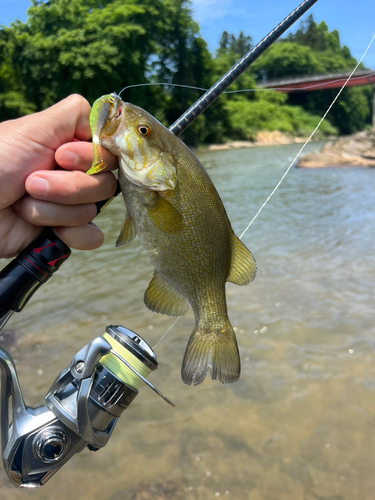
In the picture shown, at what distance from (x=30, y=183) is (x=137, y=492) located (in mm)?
2174

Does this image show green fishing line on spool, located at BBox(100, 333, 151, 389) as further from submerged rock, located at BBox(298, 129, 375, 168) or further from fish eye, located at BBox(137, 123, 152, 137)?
submerged rock, located at BBox(298, 129, 375, 168)

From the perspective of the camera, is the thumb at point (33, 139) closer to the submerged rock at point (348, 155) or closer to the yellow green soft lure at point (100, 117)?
the yellow green soft lure at point (100, 117)

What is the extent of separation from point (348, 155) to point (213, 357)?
17.9 metres

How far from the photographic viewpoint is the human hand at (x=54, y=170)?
1575 mm

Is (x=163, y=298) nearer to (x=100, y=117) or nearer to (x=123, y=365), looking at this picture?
(x=123, y=365)

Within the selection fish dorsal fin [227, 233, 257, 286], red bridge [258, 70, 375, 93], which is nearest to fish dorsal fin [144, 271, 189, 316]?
fish dorsal fin [227, 233, 257, 286]

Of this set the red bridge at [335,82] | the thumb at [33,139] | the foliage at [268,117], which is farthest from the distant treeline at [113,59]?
the thumb at [33,139]

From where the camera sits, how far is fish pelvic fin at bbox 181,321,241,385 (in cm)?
153

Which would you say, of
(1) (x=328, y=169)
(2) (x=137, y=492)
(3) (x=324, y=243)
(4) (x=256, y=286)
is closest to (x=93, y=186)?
(2) (x=137, y=492)

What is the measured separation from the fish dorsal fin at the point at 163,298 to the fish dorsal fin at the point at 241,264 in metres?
0.24

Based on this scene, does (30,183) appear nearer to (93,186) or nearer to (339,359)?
(93,186)

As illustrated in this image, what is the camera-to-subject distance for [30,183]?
1.55 meters

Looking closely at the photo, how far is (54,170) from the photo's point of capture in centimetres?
167

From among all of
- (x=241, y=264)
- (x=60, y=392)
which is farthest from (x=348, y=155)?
(x=60, y=392)
